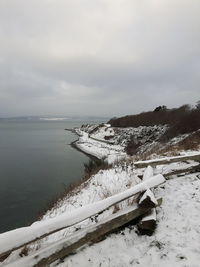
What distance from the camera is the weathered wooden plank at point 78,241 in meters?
3.29

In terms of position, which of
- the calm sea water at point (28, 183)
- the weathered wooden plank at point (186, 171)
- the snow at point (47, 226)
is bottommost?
the calm sea water at point (28, 183)

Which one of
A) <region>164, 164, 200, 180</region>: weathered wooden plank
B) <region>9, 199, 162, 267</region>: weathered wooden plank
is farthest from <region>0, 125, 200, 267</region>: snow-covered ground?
<region>164, 164, 200, 180</region>: weathered wooden plank

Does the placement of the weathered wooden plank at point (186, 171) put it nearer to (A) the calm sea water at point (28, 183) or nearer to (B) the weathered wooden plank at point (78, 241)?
(B) the weathered wooden plank at point (78, 241)

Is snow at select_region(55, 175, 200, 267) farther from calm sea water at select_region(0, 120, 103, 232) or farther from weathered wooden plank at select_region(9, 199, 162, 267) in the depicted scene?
calm sea water at select_region(0, 120, 103, 232)

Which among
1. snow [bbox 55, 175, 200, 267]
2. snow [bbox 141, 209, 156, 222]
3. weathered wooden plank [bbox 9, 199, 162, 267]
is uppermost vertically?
snow [bbox 141, 209, 156, 222]

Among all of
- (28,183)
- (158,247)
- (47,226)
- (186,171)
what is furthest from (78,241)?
(28,183)

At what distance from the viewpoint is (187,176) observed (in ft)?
22.4

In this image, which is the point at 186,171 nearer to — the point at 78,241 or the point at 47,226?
the point at 78,241

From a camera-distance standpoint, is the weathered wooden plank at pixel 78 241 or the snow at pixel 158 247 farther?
the snow at pixel 158 247

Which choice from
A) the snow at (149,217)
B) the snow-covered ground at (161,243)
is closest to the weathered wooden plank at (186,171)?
the snow-covered ground at (161,243)

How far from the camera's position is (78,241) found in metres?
3.74

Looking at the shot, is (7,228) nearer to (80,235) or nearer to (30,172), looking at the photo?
(80,235)

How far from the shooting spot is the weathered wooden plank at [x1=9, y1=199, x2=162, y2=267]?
3.29 metres

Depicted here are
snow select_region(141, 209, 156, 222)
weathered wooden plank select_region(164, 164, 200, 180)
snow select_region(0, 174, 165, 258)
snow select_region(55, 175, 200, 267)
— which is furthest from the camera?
weathered wooden plank select_region(164, 164, 200, 180)
